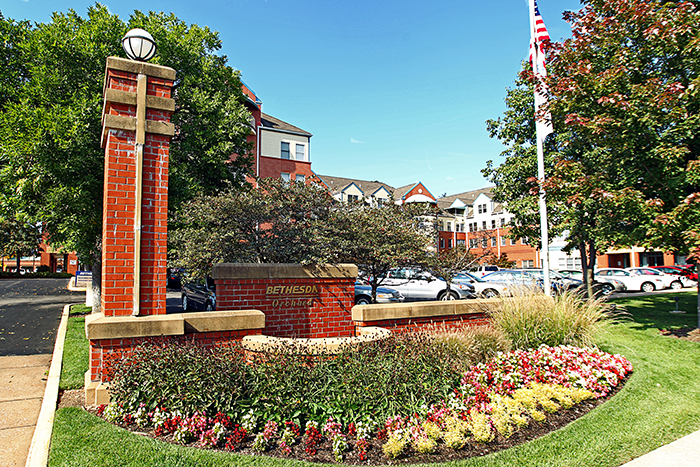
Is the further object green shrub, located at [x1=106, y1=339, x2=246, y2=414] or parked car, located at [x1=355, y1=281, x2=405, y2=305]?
parked car, located at [x1=355, y1=281, x2=405, y2=305]

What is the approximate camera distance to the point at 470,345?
584 centimetres

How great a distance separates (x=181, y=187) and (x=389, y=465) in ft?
40.5

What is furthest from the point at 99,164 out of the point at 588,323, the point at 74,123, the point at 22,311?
the point at 588,323

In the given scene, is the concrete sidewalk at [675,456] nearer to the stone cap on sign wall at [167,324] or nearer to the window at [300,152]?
the stone cap on sign wall at [167,324]

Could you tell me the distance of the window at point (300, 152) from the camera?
39.1 metres

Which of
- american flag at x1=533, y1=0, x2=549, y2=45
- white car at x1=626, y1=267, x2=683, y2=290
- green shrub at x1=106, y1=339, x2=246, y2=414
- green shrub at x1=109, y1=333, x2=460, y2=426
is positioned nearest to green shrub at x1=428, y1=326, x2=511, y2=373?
green shrub at x1=109, y1=333, x2=460, y2=426

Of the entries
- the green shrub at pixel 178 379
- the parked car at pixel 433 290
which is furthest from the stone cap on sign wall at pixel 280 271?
the parked car at pixel 433 290

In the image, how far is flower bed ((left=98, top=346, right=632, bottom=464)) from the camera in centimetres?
390

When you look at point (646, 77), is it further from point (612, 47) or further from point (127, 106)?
point (127, 106)

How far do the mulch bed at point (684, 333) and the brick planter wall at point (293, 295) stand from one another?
7195 millimetres

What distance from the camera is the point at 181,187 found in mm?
13992

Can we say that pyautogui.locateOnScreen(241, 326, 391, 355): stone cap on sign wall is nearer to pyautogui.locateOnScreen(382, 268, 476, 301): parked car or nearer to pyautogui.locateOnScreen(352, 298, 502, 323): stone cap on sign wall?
pyautogui.locateOnScreen(352, 298, 502, 323): stone cap on sign wall

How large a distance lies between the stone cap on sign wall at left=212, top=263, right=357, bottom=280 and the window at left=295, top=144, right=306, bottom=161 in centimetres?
3304

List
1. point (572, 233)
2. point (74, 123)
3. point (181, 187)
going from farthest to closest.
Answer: point (572, 233), point (181, 187), point (74, 123)
